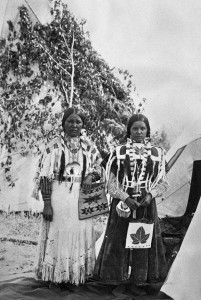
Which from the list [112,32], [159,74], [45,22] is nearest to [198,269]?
[159,74]

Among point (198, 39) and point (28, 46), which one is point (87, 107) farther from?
point (198, 39)

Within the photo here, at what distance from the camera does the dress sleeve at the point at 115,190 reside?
10.9ft

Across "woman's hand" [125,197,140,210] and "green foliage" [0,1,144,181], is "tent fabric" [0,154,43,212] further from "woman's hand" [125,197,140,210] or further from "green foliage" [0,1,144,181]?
"woman's hand" [125,197,140,210]

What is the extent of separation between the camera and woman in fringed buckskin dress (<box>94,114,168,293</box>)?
11.0 feet

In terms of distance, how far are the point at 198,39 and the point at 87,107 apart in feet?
4.43

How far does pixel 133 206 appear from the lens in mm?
3305

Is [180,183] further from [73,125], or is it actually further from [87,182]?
[73,125]

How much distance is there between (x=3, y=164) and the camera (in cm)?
489

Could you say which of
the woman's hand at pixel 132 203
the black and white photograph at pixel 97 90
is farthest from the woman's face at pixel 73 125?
the woman's hand at pixel 132 203

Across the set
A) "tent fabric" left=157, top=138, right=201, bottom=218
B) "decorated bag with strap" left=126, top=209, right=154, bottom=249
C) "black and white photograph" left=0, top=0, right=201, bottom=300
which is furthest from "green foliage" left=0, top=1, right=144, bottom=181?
"decorated bag with strap" left=126, top=209, right=154, bottom=249

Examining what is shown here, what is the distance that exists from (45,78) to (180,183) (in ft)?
5.86

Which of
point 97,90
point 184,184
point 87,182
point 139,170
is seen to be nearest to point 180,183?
point 184,184

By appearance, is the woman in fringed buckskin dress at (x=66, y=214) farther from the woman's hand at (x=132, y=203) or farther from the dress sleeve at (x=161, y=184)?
the dress sleeve at (x=161, y=184)

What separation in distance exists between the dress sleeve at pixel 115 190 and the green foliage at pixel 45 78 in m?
1.49
